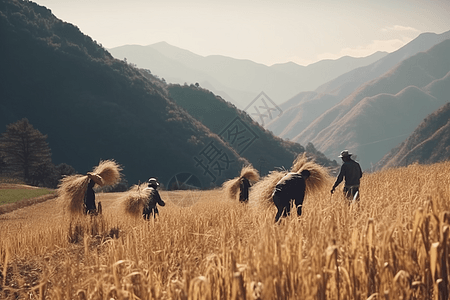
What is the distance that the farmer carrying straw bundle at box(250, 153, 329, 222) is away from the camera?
595 centimetres

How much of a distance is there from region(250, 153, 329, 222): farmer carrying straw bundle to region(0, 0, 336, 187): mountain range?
63.7 m

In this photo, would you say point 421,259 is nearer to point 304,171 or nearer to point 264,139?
point 304,171

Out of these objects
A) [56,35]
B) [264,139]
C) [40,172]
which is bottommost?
[40,172]

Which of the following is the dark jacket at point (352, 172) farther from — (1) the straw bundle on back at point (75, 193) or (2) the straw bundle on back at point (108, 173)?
(1) the straw bundle on back at point (75, 193)

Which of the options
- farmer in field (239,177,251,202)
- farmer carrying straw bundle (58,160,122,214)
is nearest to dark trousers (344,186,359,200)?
farmer in field (239,177,251,202)

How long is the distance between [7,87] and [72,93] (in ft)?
47.6

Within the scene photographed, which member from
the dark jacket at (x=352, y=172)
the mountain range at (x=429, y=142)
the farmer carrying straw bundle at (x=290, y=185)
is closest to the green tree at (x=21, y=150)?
the farmer carrying straw bundle at (x=290, y=185)

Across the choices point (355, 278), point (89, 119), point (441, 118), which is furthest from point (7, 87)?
point (441, 118)

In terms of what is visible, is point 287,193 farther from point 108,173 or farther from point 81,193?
point 108,173

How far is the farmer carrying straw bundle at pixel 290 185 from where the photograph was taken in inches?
234

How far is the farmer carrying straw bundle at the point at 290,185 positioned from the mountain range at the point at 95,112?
63.7 metres

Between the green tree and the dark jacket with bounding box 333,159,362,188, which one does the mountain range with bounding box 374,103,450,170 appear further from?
the dark jacket with bounding box 333,159,362,188

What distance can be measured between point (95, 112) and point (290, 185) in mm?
84909

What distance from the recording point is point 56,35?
98938 millimetres
